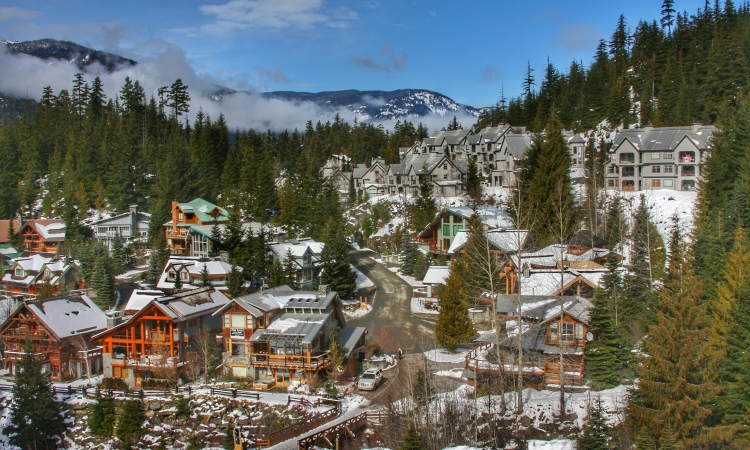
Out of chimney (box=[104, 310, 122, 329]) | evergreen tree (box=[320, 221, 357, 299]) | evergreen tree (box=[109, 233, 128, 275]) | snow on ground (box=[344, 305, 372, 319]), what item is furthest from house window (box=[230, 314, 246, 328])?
evergreen tree (box=[109, 233, 128, 275])

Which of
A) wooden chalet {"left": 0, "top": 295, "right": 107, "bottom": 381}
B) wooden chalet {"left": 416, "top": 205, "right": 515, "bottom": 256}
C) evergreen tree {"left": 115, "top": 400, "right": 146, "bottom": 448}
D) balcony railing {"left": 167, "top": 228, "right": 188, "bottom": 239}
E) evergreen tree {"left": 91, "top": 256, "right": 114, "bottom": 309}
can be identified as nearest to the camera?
evergreen tree {"left": 115, "top": 400, "right": 146, "bottom": 448}

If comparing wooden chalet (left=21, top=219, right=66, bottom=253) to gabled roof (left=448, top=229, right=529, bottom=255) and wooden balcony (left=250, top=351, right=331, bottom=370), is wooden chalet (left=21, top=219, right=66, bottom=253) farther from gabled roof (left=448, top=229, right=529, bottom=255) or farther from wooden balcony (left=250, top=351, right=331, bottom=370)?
gabled roof (left=448, top=229, right=529, bottom=255)

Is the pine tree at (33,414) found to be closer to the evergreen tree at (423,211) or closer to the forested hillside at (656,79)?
the evergreen tree at (423,211)

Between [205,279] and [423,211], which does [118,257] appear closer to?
[205,279]

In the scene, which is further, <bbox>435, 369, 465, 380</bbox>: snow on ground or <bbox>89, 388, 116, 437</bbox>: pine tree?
<bbox>435, 369, 465, 380</bbox>: snow on ground

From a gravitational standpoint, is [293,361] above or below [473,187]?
below

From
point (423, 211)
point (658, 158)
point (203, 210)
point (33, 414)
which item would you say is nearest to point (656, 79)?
point (658, 158)
